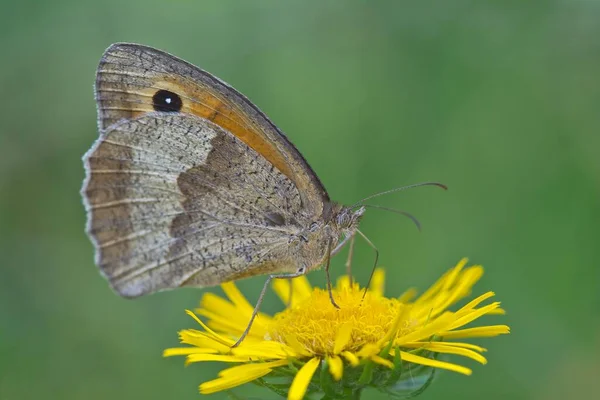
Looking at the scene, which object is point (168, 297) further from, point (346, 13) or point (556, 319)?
point (346, 13)

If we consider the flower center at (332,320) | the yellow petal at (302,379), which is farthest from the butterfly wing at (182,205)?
the yellow petal at (302,379)

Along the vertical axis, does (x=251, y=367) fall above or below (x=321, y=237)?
below

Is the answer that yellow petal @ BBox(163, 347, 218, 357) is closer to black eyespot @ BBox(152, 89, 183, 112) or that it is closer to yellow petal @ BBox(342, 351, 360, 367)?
yellow petal @ BBox(342, 351, 360, 367)

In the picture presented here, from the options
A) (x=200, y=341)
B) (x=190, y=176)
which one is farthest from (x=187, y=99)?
(x=200, y=341)

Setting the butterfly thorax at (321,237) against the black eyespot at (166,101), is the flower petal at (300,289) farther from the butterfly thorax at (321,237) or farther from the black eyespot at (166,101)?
the black eyespot at (166,101)

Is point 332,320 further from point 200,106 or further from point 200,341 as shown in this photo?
point 200,106

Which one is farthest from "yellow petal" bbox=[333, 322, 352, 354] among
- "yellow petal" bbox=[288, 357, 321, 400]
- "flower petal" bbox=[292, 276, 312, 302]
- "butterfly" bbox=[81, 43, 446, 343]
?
"flower petal" bbox=[292, 276, 312, 302]
